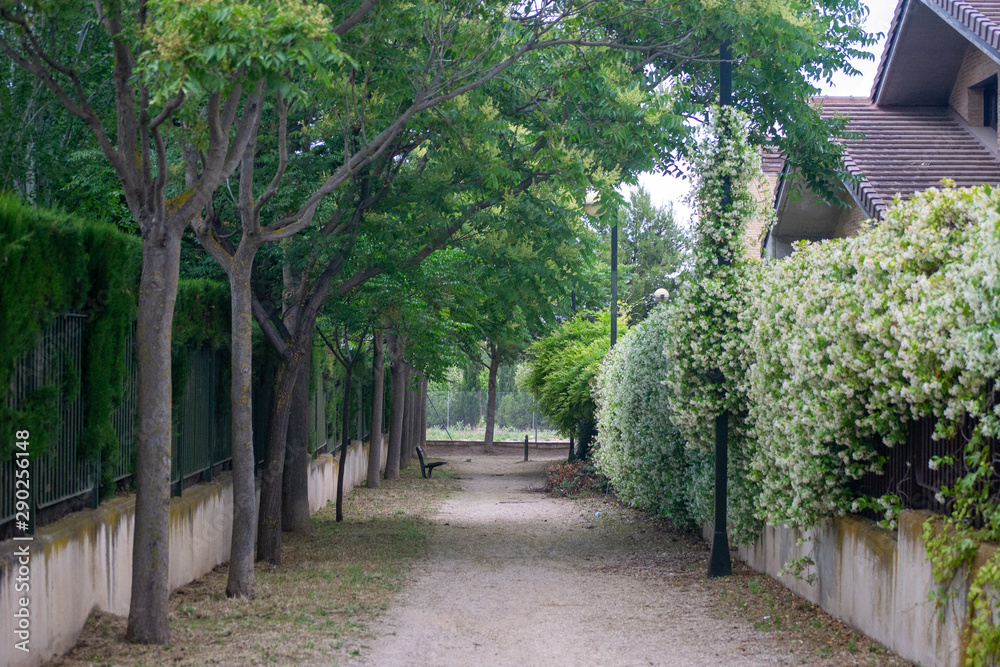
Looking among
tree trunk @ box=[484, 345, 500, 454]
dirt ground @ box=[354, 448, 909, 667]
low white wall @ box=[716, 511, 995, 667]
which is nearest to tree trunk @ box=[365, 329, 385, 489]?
dirt ground @ box=[354, 448, 909, 667]

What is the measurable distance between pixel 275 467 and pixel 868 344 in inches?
317

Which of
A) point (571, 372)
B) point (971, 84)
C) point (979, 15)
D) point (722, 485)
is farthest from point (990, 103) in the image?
point (571, 372)

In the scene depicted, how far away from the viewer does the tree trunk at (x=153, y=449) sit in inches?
282

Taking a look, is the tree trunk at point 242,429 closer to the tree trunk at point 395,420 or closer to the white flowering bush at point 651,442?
the white flowering bush at point 651,442

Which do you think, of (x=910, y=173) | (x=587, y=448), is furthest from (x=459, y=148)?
(x=587, y=448)

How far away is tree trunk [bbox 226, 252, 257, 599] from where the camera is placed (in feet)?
31.0

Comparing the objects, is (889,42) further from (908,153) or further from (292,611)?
(292,611)

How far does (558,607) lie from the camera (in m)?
9.46

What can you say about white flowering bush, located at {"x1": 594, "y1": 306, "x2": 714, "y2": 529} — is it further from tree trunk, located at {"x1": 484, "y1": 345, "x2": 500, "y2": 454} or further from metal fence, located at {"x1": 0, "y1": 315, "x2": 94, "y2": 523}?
tree trunk, located at {"x1": 484, "y1": 345, "x2": 500, "y2": 454}

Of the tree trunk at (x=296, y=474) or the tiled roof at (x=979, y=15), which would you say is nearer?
the tiled roof at (x=979, y=15)

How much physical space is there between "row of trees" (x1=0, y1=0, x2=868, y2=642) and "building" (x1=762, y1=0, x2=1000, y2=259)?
1.38 m

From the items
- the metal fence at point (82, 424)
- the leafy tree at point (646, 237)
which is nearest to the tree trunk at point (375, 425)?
the metal fence at point (82, 424)

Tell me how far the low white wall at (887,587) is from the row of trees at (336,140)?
17.0ft

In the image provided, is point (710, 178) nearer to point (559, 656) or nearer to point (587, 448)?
point (559, 656)
